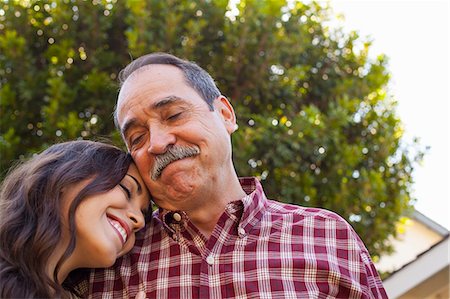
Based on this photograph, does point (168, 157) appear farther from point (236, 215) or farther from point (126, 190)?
point (236, 215)

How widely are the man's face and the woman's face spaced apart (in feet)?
0.36

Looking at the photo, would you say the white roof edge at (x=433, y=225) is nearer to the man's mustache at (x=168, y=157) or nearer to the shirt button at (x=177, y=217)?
the shirt button at (x=177, y=217)

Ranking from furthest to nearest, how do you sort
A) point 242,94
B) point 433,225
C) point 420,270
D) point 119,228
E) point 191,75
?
point 433,225
point 242,94
point 420,270
point 191,75
point 119,228

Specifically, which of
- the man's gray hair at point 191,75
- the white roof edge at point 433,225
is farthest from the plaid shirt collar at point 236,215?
the white roof edge at point 433,225

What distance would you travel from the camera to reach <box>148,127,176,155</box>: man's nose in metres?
2.18

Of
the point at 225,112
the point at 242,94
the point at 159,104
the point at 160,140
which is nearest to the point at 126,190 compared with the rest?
the point at 160,140

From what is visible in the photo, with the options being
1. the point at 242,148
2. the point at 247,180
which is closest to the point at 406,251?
the point at 242,148

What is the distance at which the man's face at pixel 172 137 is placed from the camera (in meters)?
2.21

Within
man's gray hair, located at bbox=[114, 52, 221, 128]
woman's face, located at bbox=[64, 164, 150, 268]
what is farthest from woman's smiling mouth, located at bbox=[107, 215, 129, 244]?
man's gray hair, located at bbox=[114, 52, 221, 128]

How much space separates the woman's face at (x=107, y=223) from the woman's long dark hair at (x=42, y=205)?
2 cm

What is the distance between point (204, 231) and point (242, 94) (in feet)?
7.37

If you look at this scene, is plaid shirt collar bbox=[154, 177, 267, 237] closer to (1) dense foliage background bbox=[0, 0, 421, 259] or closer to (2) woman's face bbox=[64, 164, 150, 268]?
(2) woman's face bbox=[64, 164, 150, 268]

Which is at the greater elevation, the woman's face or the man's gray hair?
the man's gray hair

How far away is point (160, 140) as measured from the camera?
2197 mm
